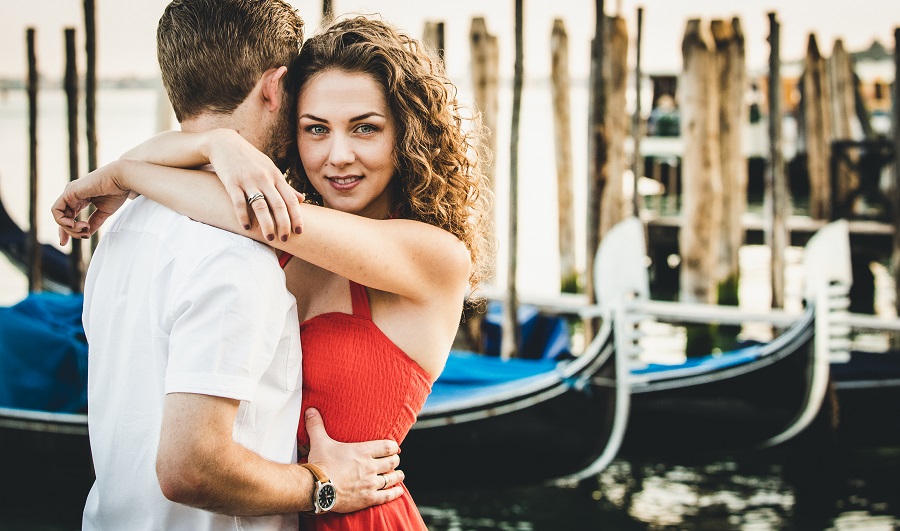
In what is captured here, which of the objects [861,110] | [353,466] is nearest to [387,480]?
[353,466]

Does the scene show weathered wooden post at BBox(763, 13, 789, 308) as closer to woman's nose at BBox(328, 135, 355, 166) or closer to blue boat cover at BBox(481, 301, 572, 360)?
blue boat cover at BBox(481, 301, 572, 360)

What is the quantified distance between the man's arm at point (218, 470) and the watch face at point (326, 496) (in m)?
0.02

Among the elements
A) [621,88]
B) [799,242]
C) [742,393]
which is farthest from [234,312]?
[799,242]

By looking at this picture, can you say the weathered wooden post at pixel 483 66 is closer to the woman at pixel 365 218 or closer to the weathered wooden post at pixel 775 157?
the weathered wooden post at pixel 775 157

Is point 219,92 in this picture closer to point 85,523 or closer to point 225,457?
point 225,457

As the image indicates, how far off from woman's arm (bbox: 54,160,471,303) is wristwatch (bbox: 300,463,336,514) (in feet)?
0.95

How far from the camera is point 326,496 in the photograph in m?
1.32

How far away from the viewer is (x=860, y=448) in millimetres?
5957

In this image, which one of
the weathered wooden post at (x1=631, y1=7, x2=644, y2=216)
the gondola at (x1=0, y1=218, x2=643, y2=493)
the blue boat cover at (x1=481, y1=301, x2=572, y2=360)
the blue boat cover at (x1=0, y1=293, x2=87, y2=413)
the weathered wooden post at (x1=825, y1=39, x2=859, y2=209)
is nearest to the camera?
the blue boat cover at (x1=0, y1=293, x2=87, y2=413)

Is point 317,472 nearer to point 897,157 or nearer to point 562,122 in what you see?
point 897,157

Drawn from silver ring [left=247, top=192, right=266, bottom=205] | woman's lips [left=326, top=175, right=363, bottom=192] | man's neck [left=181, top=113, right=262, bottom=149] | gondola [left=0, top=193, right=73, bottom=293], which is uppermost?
man's neck [left=181, top=113, right=262, bottom=149]

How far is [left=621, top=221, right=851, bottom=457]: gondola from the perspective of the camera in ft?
17.6

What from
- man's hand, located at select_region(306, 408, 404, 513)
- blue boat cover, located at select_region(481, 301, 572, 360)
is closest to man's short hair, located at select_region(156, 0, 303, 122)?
man's hand, located at select_region(306, 408, 404, 513)

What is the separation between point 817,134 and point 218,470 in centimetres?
1080
